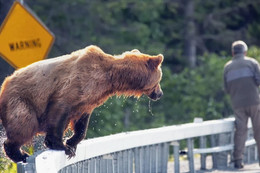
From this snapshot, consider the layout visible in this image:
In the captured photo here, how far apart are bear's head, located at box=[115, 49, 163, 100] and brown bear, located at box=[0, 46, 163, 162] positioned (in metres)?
0.11

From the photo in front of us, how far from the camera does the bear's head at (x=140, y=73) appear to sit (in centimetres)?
819

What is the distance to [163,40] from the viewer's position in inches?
979

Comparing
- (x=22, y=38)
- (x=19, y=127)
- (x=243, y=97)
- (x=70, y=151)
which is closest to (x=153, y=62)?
(x=70, y=151)

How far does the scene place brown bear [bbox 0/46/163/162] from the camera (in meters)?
7.48

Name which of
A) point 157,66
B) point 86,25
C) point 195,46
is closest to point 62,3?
point 86,25

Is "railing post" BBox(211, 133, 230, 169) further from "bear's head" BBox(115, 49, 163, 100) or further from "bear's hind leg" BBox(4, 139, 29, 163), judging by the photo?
"bear's hind leg" BBox(4, 139, 29, 163)

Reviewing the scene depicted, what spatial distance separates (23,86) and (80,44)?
12.8 metres

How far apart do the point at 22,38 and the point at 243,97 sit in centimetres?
353

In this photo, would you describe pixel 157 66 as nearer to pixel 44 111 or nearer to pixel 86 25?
pixel 44 111

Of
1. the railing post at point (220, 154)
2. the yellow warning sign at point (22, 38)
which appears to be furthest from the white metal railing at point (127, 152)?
the yellow warning sign at point (22, 38)

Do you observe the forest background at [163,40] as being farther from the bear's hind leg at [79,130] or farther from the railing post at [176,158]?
the bear's hind leg at [79,130]

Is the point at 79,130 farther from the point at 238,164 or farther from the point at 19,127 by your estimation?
the point at 238,164

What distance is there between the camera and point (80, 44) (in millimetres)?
20359

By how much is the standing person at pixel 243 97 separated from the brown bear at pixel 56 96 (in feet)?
13.6
